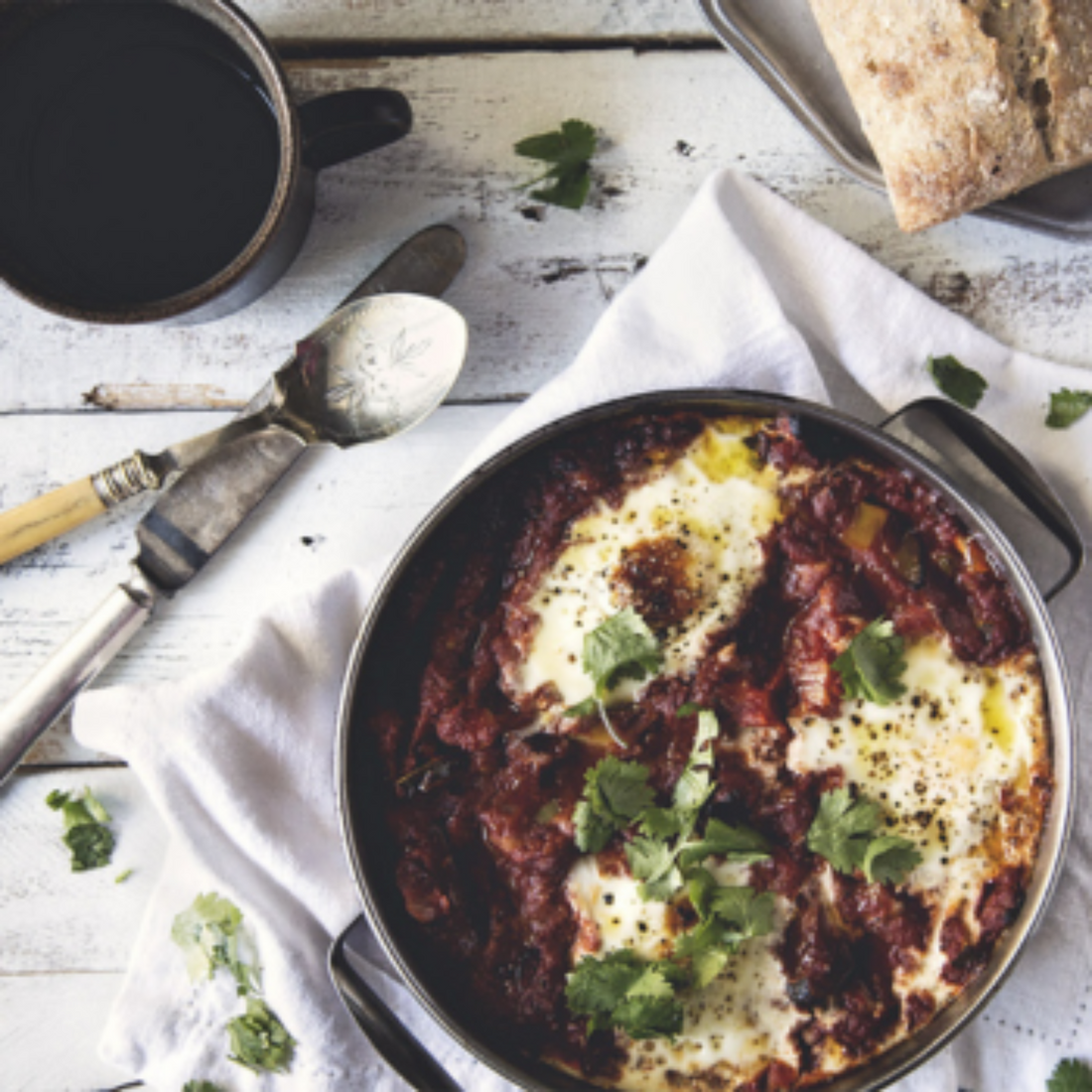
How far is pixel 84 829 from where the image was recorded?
2.89 metres

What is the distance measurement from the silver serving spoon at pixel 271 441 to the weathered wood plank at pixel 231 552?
0.07m

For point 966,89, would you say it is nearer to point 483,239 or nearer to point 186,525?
point 483,239

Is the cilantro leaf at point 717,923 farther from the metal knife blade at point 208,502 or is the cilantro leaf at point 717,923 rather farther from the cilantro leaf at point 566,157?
the cilantro leaf at point 566,157

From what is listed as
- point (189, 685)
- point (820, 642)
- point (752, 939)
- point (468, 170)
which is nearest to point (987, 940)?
point (752, 939)

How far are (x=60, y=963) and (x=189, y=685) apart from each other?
87 centimetres

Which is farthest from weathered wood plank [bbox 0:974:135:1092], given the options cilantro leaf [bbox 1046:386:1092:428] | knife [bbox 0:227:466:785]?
cilantro leaf [bbox 1046:386:1092:428]

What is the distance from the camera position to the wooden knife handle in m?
2.78

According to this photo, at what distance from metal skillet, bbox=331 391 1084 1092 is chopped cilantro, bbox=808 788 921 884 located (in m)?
0.29

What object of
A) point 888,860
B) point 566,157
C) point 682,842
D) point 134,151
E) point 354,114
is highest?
point 134,151

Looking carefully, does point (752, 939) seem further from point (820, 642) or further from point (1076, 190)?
point (1076, 190)

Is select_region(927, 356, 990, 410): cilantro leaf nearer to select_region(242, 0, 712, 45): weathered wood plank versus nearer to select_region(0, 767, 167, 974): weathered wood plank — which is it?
select_region(242, 0, 712, 45): weathered wood plank

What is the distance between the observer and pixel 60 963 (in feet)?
9.65

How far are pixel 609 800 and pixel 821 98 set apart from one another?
1.73 meters

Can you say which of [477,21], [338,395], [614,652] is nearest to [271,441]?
[338,395]
